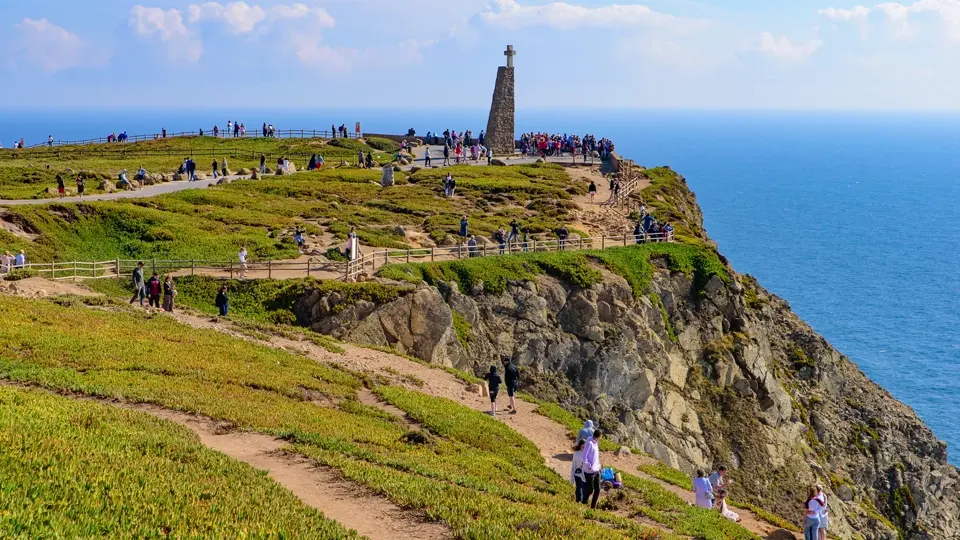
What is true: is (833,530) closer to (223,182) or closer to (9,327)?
(9,327)

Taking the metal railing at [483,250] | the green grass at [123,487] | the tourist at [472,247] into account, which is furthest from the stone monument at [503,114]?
the green grass at [123,487]

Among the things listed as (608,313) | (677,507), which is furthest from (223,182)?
(677,507)

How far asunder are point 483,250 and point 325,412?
22.2 m

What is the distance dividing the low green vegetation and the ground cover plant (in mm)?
12248

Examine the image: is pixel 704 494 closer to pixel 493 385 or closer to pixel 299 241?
pixel 493 385

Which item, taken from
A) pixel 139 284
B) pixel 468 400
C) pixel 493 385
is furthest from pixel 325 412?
pixel 139 284

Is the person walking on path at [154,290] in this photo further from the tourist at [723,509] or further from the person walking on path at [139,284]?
the tourist at [723,509]

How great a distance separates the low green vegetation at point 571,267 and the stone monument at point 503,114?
3434 cm

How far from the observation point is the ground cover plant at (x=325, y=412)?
1741cm

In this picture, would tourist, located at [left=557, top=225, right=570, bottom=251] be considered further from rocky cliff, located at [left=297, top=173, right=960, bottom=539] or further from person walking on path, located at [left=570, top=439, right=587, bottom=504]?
person walking on path, located at [left=570, top=439, right=587, bottom=504]

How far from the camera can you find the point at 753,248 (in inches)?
4670

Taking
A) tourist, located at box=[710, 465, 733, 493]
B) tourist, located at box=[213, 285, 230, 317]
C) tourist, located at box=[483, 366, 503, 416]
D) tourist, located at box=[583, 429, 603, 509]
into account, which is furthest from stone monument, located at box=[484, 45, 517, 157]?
tourist, located at box=[583, 429, 603, 509]

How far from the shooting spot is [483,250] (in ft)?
150

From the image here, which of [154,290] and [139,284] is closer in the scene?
[154,290]
